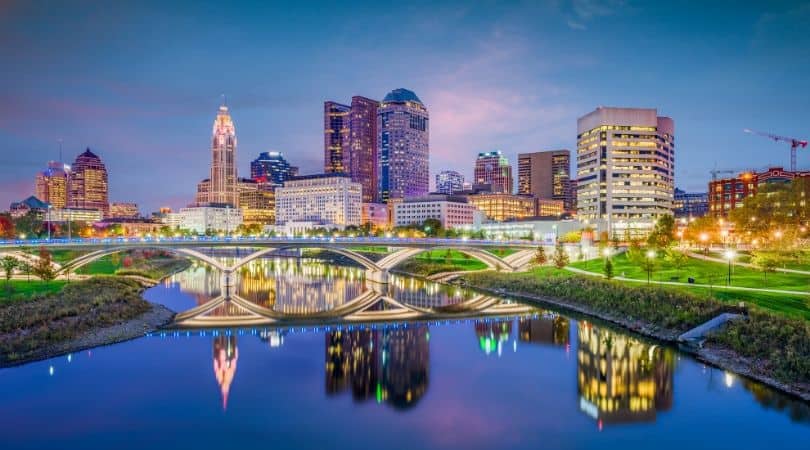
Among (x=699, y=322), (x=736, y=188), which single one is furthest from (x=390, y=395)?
(x=736, y=188)

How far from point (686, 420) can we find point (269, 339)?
97.2ft

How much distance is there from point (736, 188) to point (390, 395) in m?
193

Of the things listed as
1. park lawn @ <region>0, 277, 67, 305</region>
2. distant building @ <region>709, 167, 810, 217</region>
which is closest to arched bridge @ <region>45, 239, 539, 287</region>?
park lawn @ <region>0, 277, 67, 305</region>

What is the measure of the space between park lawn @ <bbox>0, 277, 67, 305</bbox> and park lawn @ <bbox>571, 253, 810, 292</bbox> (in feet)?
190

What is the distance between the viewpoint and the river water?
2398cm

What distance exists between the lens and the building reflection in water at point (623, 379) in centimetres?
2742

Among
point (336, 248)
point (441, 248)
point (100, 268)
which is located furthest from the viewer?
point (100, 268)

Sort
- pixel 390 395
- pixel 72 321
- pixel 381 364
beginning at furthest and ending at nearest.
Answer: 1. pixel 72 321
2. pixel 381 364
3. pixel 390 395

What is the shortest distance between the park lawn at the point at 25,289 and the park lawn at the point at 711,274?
5805 centimetres

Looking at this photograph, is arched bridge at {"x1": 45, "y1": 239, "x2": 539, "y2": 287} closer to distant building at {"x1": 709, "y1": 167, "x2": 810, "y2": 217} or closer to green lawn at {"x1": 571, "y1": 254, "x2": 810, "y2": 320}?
green lawn at {"x1": 571, "y1": 254, "x2": 810, "y2": 320}

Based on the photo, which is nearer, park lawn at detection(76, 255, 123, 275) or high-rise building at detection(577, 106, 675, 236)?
park lawn at detection(76, 255, 123, 275)

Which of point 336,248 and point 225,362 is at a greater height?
point 336,248

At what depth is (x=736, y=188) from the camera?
604 feet

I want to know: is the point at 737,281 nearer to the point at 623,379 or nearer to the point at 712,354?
the point at 712,354
